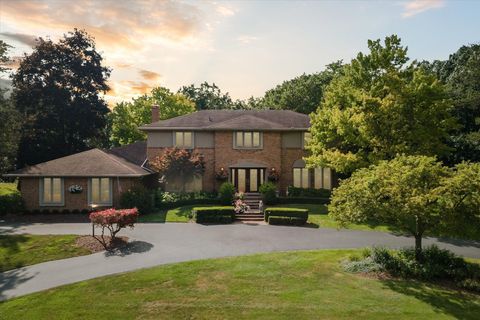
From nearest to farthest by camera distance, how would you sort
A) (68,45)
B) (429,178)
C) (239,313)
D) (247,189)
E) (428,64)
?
1. (239,313)
2. (429,178)
3. (247,189)
4. (68,45)
5. (428,64)

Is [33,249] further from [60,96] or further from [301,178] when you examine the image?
[60,96]

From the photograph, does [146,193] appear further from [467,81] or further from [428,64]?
[428,64]

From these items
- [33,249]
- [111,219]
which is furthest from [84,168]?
[111,219]

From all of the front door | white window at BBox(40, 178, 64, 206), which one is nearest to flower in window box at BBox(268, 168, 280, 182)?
the front door

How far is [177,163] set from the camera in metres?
30.7

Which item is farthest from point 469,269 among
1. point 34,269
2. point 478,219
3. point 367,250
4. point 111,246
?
point 34,269

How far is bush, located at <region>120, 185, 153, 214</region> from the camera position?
2686cm

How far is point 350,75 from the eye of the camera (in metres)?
28.1

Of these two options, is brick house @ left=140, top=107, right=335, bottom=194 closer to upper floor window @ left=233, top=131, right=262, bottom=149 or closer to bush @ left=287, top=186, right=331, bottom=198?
upper floor window @ left=233, top=131, right=262, bottom=149

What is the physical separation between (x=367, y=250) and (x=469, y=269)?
14.0 feet

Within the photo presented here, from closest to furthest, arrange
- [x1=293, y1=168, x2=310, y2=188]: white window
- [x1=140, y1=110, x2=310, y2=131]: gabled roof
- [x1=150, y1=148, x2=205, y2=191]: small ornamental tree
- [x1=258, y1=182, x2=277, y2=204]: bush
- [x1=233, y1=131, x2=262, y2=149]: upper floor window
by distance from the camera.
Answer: [x1=258, y1=182, x2=277, y2=204]: bush → [x1=150, y1=148, x2=205, y2=191]: small ornamental tree → [x1=140, y1=110, x2=310, y2=131]: gabled roof → [x1=233, y1=131, x2=262, y2=149]: upper floor window → [x1=293, y1=168, x2=310, y2=188]: white window

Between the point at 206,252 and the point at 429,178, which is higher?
the point at 429,178

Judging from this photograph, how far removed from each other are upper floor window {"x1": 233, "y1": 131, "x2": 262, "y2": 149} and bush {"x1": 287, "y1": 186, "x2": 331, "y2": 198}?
5.60m

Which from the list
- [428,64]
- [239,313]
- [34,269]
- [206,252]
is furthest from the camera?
[428,64]
